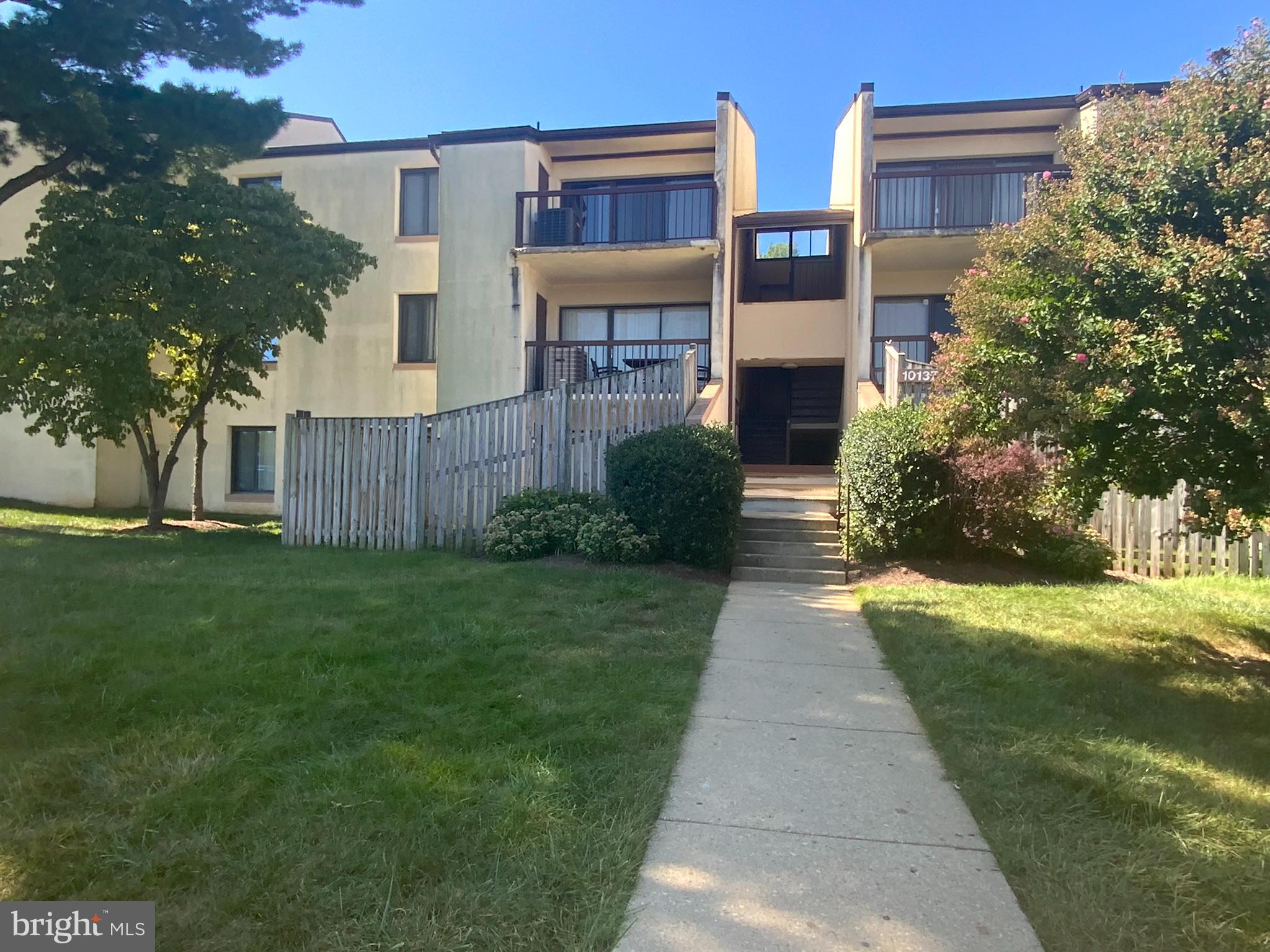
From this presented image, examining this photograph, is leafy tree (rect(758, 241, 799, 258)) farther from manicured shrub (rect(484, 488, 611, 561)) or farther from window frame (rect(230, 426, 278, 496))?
window frame (rect(230, 426, 278, 496))

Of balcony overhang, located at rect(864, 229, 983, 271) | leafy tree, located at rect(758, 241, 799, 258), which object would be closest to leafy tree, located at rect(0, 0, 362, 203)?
balcony overhang, located at rect(864, 229, 983, 271)

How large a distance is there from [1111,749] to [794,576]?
532cm

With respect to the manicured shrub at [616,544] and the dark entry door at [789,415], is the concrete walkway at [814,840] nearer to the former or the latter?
the manicured shrub at [616,544]

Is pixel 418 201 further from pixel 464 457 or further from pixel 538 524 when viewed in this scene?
pixel 538 524

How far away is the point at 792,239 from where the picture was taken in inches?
668

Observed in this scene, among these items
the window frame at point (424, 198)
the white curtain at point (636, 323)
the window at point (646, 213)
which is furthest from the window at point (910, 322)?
the window frame at point (424, 198)

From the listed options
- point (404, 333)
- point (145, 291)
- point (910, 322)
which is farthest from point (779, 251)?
point (145, 291)

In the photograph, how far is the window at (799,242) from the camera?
55.0ft

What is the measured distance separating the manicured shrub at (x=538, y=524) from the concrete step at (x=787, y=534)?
1.92 m

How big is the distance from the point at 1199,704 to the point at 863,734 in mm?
2327

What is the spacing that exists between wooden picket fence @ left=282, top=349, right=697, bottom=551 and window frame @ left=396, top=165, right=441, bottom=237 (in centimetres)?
709

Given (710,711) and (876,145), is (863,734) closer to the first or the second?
(710,711)

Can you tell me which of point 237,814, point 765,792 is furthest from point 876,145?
point 237,814

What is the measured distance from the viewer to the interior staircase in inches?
368
